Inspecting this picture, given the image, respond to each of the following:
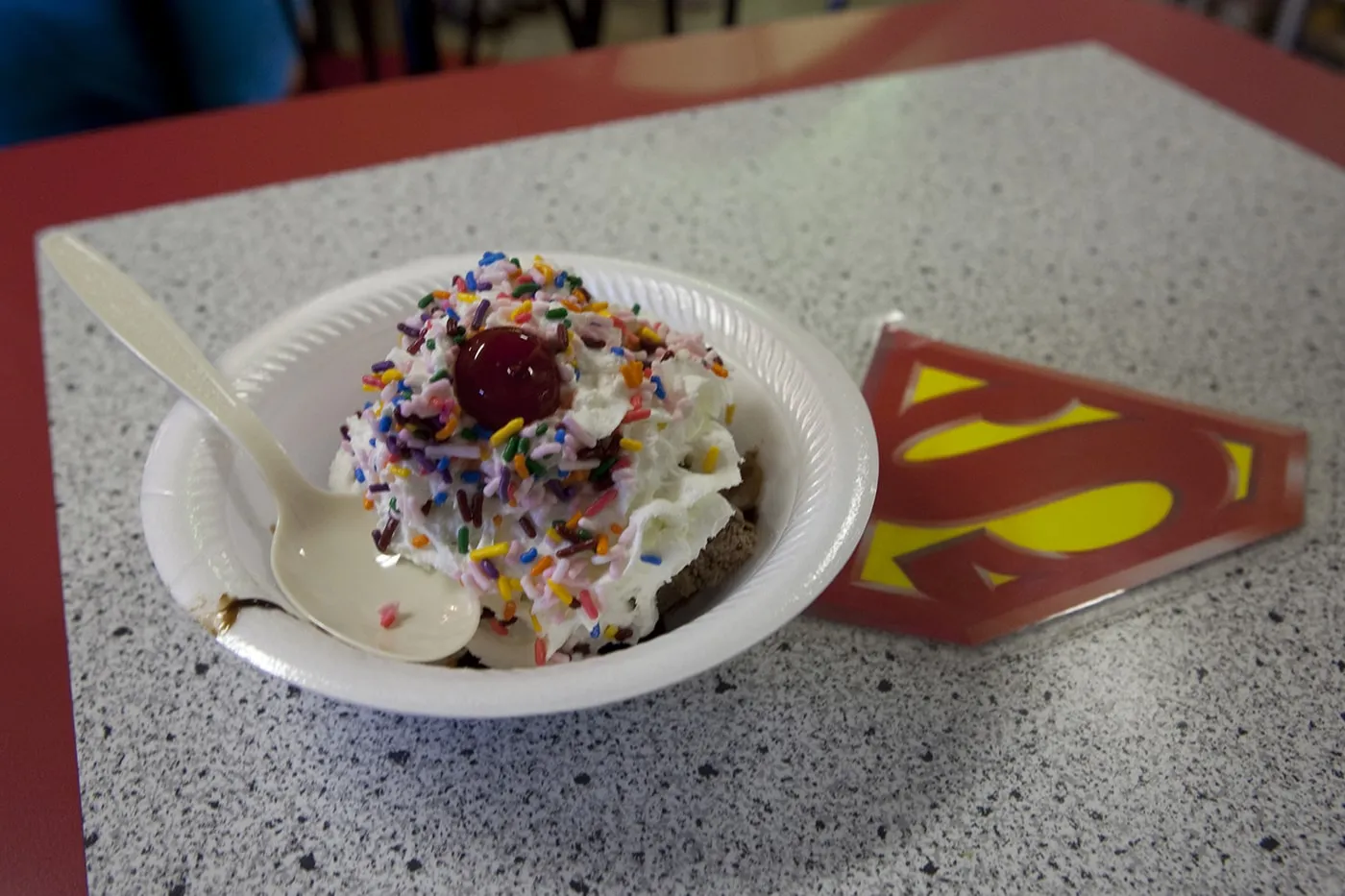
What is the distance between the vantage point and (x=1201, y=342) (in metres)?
1.01

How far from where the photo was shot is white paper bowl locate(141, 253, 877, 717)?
0.50m

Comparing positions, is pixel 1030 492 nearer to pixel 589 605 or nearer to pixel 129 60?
pixel 589 605

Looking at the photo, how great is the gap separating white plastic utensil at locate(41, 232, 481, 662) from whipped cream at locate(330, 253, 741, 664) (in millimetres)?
17

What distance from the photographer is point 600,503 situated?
59 cm

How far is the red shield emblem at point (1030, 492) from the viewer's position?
73 centimetres

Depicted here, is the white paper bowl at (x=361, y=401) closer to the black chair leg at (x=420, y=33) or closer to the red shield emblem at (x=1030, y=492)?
the red shield emblem at (x=1030, y=492)

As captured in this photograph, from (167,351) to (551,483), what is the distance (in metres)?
0.29

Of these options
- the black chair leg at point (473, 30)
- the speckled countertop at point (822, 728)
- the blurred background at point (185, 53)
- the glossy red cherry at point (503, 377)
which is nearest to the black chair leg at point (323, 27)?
the blurred background at point (185, 53)

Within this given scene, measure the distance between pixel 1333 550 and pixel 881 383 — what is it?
40 cm

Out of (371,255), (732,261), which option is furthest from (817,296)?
(371,255)

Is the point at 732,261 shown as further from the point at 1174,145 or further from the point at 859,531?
the point at 1174,145

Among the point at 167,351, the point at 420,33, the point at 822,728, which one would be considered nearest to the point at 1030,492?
the point at 822,728

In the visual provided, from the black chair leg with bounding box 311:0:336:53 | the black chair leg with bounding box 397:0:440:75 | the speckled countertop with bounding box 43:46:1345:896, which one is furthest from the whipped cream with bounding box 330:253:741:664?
the black chair leg with bounding box 311:0:336:53

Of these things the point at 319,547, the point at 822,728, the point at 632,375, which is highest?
the point at 632,375
